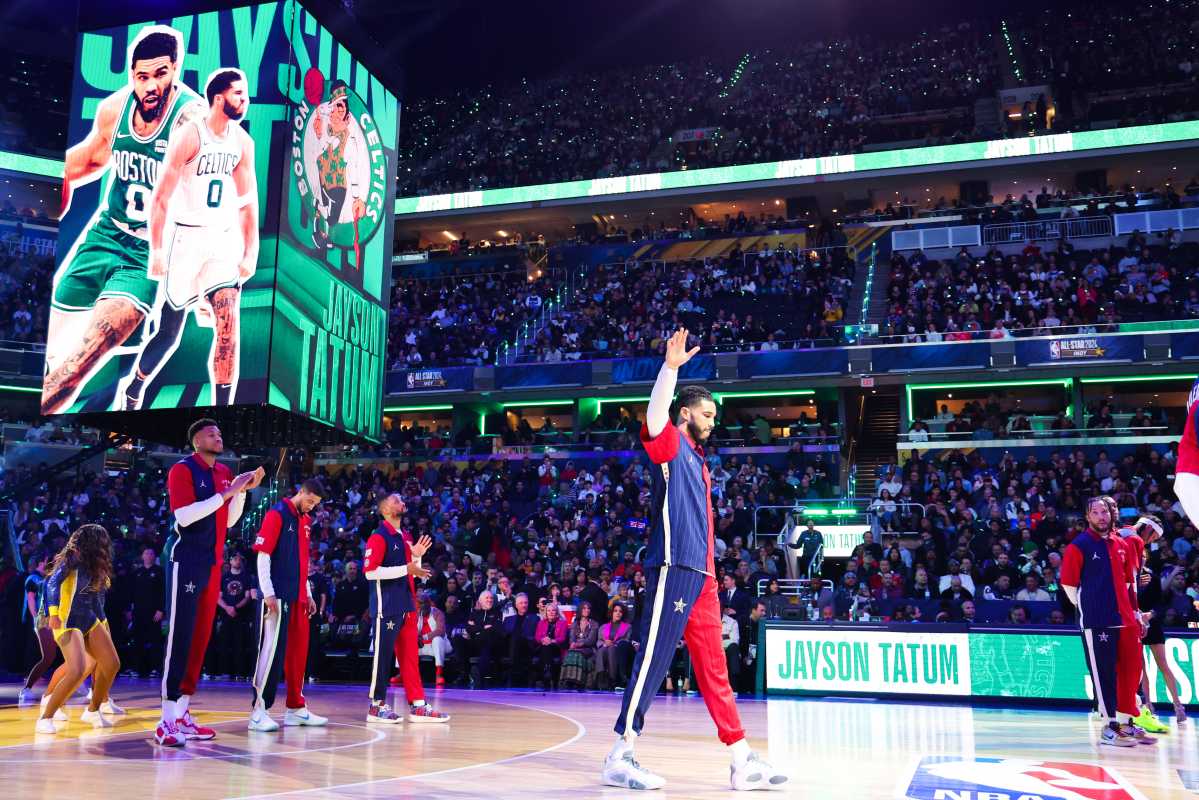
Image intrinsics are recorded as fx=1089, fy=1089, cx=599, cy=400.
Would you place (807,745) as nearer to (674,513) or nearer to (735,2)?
(674,513)

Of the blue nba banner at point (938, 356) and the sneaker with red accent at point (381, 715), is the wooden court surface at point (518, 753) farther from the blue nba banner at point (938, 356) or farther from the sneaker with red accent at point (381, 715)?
the blue nba banner at point (938, 356)

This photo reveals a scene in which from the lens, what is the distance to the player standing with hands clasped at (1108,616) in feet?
28.4

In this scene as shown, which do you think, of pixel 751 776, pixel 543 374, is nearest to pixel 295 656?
pixel 751 776

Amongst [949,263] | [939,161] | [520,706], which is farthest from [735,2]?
[520,706]

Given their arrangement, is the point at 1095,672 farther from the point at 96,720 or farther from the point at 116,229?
the point at 116,229

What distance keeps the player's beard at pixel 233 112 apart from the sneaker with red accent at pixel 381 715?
303 inches

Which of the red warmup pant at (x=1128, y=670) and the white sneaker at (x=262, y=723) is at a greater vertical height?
the red warmup pant at (x=1128, y=670)

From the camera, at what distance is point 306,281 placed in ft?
45.4

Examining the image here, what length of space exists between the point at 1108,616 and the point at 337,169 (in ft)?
Answer: 35.4

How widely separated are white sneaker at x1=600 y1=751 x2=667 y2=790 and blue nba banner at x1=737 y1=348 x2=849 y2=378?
23.4 m

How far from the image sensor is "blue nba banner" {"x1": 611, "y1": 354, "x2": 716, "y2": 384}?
1145 inches

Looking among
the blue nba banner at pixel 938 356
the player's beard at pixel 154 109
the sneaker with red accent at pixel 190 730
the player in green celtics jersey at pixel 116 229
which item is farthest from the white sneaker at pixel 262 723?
the blue nba banner at pixel 938 356

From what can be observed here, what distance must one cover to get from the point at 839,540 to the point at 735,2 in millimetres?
26772

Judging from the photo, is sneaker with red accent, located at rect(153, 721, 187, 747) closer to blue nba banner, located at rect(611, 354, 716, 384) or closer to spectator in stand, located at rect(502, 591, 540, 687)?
spectator in stand, located at rect(502, 591, 540, 687)
